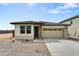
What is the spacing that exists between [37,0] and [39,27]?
14526 millimetres

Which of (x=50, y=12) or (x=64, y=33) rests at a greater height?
(x=50, y=12)

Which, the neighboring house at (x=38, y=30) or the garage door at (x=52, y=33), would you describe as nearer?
the neighboring house at (x=38, y=30)

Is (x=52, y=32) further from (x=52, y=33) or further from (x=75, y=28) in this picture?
(x=75, y=28)

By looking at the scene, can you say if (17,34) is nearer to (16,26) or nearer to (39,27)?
(16,26)

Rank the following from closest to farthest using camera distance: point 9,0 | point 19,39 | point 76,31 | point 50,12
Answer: point 9,0
point 19,39
point 50,12
point 76,31

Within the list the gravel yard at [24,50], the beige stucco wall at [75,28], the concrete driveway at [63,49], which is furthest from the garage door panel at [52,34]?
the gravel yard at [24,50]

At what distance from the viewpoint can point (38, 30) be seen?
19.9 metres

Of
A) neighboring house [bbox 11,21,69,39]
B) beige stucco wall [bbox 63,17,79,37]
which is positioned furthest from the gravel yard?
beige stucco wall [bbox 63,17,79,37]

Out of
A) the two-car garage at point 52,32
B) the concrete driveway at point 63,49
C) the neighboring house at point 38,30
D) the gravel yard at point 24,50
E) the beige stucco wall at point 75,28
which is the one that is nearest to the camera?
the gravel yard at point 24,50

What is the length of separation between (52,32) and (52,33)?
5.8 inches

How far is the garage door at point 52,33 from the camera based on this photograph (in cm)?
2083

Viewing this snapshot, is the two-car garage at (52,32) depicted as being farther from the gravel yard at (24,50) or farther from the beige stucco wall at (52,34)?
the gravel yard at (24,50)

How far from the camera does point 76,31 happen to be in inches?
926

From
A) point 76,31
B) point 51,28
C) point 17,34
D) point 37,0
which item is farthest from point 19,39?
point 37,0
